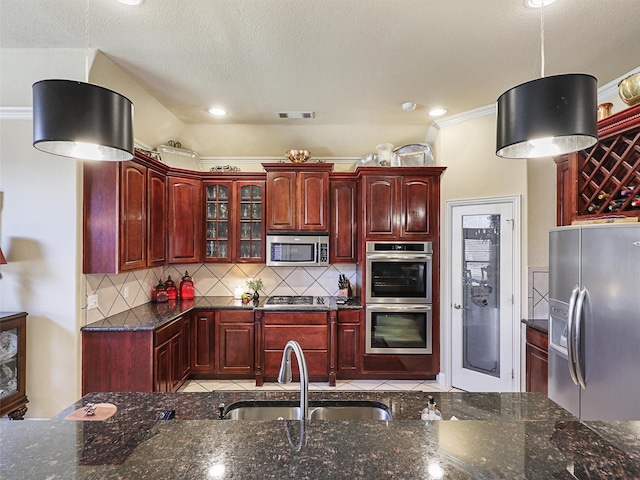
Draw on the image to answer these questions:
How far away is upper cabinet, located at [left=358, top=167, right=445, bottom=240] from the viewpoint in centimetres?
372

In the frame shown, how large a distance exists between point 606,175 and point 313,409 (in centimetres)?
247

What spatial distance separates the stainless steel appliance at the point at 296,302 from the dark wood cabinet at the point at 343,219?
524 millimetres

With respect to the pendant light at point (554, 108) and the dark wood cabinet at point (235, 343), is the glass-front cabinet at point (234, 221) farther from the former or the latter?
the pendant light at point (554, 108)

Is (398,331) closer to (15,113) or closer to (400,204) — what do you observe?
(400,204)

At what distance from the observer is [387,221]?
3738 mm

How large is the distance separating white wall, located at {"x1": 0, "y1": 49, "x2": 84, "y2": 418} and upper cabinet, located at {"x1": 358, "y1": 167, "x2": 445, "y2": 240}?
9.08ft

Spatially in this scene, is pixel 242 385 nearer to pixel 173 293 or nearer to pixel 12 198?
pixel 173 293

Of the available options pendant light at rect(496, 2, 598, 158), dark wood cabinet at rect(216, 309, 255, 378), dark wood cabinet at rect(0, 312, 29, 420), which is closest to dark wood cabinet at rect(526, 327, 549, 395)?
pendant light at rect(496, 2, 598, 158)

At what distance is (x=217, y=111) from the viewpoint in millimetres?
3543

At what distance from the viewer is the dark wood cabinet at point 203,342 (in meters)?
3.70

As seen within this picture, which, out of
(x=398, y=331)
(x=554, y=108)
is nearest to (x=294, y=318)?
(x=398, y=331)

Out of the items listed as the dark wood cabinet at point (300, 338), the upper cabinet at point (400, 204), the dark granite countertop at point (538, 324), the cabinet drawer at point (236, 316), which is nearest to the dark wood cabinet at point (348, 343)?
the dark wood cabinet at point (300, 338)

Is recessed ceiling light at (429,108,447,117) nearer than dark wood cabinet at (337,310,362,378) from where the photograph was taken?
Yes

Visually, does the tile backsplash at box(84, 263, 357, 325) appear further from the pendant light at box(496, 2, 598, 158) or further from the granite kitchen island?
the granite kitchen island
